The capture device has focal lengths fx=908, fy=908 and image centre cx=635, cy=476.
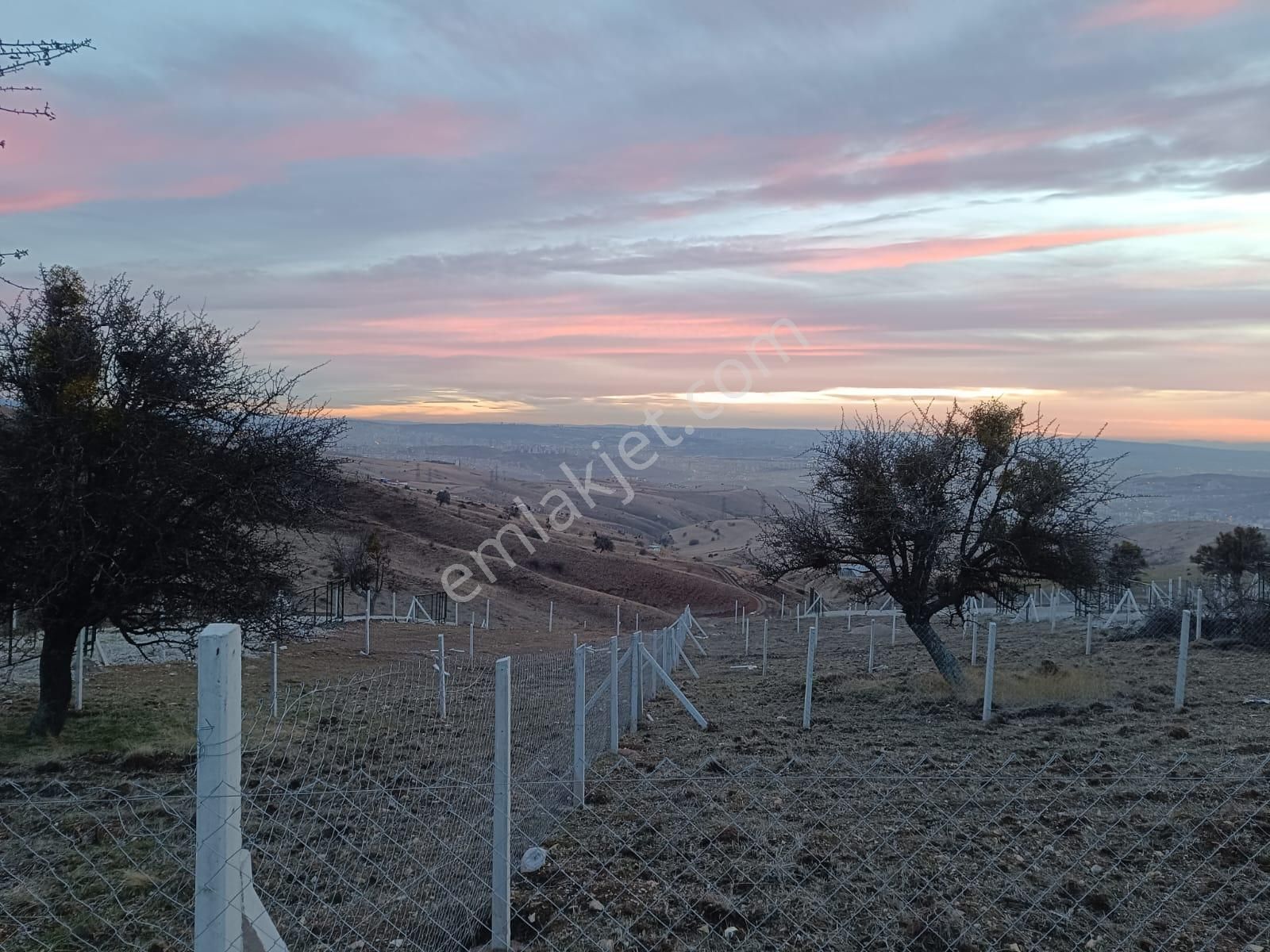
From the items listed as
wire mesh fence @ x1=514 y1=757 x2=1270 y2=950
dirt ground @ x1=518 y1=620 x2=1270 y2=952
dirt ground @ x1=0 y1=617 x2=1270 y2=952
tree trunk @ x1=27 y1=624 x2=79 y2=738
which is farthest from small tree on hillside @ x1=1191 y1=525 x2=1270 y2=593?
tree trunk @ x1=27 y1=624 x2=79 y2=738

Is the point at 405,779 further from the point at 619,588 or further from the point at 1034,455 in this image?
the point at 619,588

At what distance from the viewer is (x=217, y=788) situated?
11.6 ft

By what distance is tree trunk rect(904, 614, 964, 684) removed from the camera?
14.7 metres

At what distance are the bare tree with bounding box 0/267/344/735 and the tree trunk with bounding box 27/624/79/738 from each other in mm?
14

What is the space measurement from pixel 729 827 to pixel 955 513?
9973 millimetres

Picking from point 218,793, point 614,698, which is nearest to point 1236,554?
point 614,698

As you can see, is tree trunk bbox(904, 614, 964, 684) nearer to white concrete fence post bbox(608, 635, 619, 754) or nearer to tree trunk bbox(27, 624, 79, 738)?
white concrete fence post bbox(608, 635, 619, 754)

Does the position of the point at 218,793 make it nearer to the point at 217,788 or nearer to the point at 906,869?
the point at 217,788

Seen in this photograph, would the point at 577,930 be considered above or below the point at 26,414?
below

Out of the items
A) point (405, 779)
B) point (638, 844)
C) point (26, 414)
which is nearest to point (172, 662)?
point (26, 414)

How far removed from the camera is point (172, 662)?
18562mm

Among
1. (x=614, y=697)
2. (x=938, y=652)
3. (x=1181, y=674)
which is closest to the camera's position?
(x=614, y=697)

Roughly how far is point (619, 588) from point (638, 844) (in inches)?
1701

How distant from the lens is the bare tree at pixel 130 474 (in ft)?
32.8
